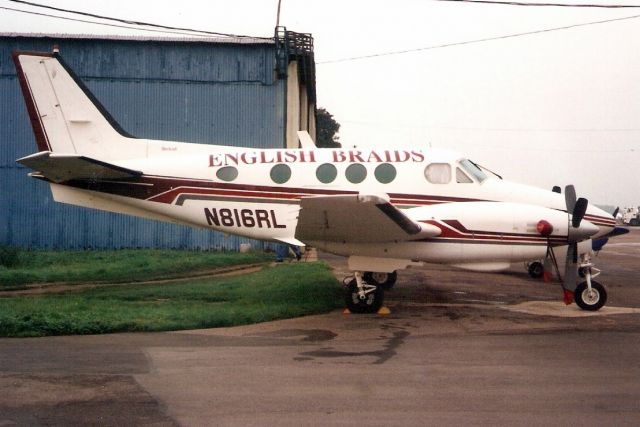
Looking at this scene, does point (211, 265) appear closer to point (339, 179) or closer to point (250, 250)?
point (250, 250)

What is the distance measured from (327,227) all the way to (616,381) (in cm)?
590

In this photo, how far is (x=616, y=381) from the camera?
23.6 ft

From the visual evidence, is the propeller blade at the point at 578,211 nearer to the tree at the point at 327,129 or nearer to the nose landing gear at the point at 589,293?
the nose landing gear at the point at 589,293

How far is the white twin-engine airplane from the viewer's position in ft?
41.0

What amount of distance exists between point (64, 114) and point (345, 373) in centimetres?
917

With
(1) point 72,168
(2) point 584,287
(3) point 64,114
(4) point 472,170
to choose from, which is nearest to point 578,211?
(2) point 584,287

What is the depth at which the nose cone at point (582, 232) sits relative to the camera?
41.2 feet

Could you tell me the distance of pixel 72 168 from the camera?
13219mm

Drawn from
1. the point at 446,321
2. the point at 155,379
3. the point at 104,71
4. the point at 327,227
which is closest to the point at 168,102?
the point at 104,71

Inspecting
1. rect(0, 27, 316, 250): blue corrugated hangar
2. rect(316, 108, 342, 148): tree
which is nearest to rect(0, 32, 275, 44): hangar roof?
rect(0, 27, 316, 250): blue corrugated hangar

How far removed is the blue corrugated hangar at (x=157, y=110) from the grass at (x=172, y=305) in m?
9.26

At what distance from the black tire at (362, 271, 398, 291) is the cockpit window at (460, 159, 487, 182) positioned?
91.6 inches

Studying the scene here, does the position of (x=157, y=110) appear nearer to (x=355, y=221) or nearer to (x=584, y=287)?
(x=355, y=221)

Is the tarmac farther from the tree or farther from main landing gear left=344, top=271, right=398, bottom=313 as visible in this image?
the tree
